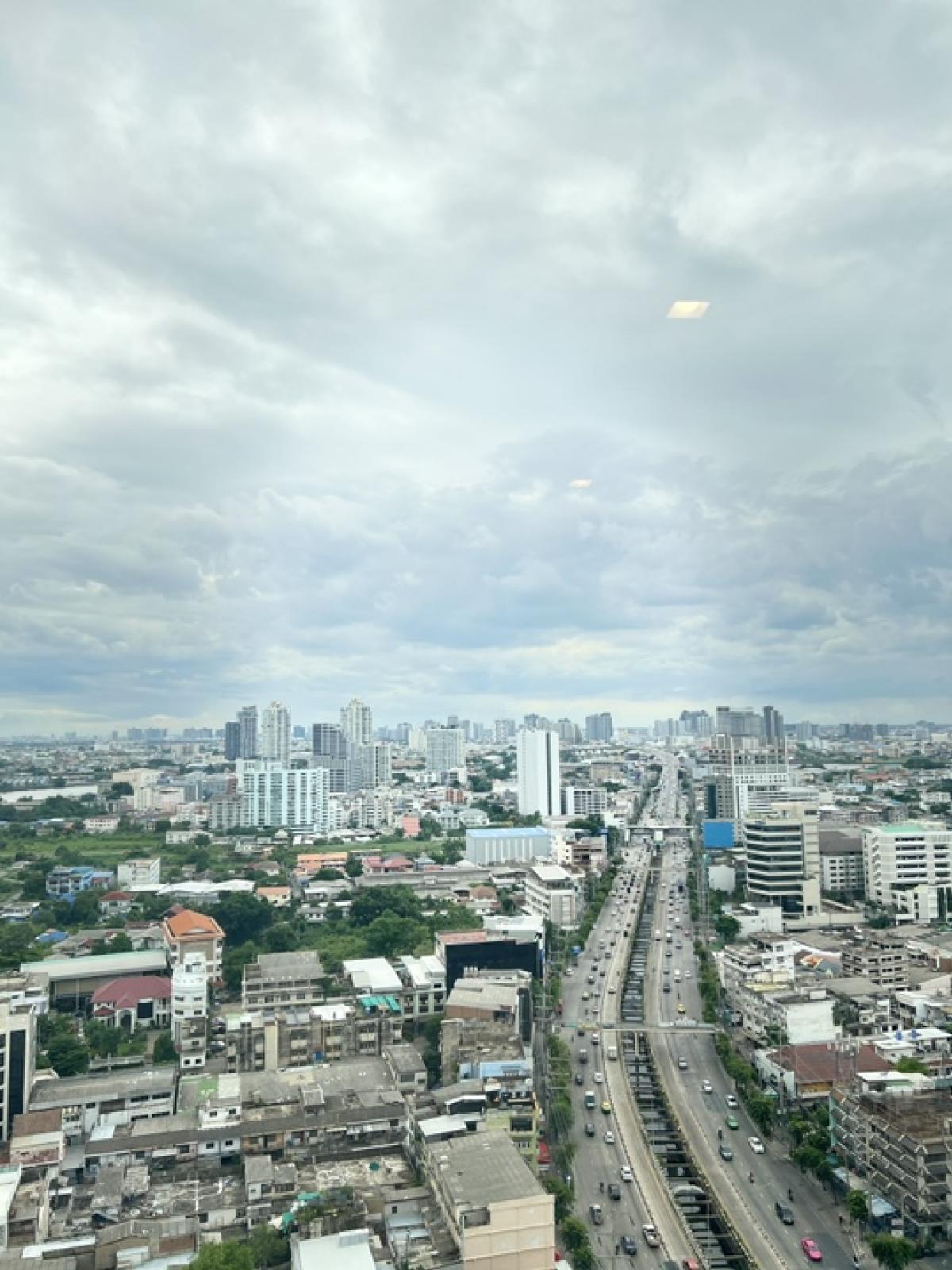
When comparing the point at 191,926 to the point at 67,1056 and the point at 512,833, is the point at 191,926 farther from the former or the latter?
the point at 512,833

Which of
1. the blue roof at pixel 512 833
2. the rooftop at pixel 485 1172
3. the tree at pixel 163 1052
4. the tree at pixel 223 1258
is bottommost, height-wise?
the tree at pixel 163 1052

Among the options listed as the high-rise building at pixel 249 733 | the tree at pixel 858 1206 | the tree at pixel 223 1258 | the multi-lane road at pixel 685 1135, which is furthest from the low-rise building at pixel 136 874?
the high-rise building at pixel 249 733

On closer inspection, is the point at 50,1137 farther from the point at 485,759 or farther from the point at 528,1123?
the point at 485,759

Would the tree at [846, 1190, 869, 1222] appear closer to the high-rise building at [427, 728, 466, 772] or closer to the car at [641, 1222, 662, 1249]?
the car at [641, 1222, 662, 1249]

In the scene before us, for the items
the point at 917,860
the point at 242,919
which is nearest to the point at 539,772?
the point at 917,860

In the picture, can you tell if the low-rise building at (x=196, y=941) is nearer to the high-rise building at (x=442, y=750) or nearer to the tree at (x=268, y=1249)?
the tree at (x=268, y=1249)

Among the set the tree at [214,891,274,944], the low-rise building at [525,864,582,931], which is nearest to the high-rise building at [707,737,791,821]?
the low-rise building at [525,864,582,931]

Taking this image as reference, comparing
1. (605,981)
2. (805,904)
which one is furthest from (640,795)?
(605,981)
